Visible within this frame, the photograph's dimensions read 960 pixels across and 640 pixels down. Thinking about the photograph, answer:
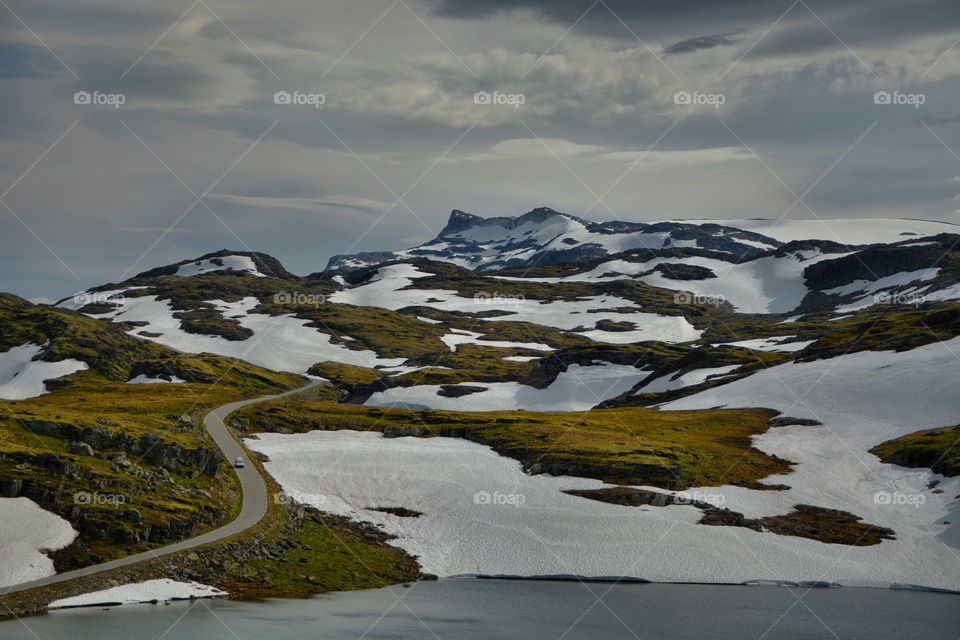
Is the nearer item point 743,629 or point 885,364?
point 743,629

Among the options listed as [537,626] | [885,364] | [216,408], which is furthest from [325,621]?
[885,364]

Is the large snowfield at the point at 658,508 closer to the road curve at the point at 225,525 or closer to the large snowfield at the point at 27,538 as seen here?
the road curve at the point at 225,525

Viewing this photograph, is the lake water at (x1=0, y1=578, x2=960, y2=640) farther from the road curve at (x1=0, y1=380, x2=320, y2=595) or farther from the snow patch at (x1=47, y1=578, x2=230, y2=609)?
the road curve at (x1=0, y1=380, x2=320, y2=595)

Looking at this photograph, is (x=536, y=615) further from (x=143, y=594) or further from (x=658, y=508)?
(x=658, y=508)

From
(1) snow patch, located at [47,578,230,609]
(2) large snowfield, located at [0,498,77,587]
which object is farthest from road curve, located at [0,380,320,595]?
(1) snow patch, located at [47,578,230,609]

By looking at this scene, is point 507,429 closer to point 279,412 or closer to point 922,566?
point 279,412

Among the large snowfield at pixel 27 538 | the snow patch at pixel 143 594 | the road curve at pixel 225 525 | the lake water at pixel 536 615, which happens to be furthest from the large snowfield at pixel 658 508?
the large snowfield at pixel 27 538
